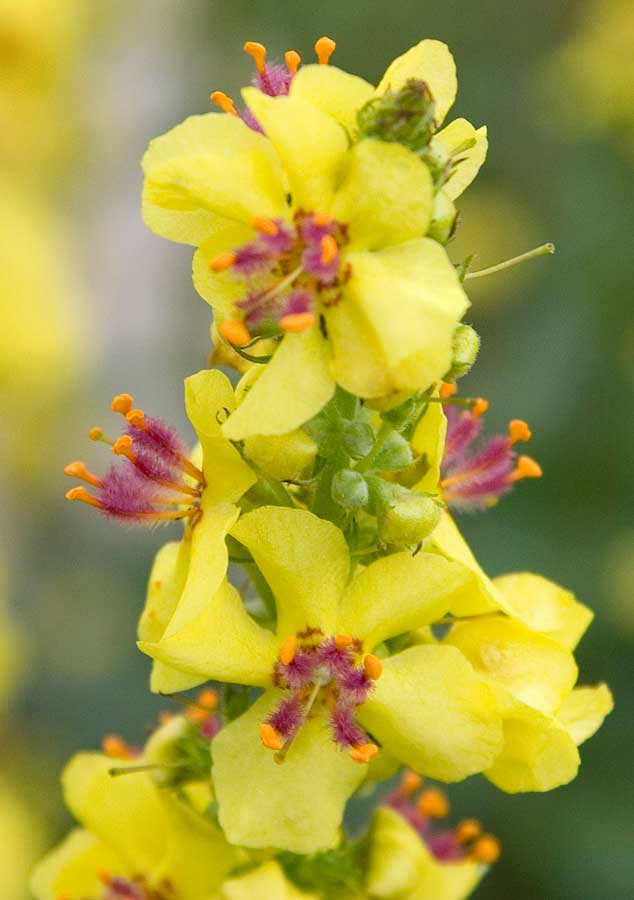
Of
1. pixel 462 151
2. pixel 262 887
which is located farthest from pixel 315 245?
pixel 262 887

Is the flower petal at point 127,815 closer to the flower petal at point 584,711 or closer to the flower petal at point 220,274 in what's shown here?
the flower petal at point 584,711

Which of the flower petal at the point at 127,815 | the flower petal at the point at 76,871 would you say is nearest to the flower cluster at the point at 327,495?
the flower petal at the point at 127,815

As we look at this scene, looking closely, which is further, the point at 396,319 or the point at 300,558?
the point at 300,558

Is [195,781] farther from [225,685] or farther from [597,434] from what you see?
[597,434]

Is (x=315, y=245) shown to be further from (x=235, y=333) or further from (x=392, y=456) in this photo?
(x=392, y=456)

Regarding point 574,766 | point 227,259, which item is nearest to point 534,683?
point 574,766
